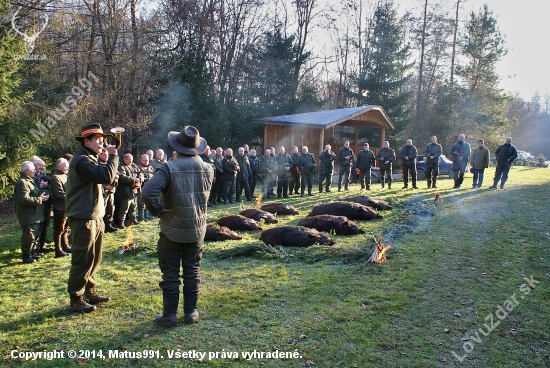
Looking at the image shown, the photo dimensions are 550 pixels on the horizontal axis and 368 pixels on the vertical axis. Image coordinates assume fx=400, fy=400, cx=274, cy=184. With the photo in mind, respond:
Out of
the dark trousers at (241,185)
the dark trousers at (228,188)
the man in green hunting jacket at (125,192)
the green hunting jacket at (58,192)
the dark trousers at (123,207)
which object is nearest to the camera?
the green hunting jacket at (58,192)

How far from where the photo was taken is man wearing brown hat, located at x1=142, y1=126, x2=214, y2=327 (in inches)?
170

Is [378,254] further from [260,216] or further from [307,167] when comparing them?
[307,167]

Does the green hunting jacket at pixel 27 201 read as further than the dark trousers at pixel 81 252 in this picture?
Yes

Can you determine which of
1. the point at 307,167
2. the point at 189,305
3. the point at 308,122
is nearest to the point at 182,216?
the point at 189,305

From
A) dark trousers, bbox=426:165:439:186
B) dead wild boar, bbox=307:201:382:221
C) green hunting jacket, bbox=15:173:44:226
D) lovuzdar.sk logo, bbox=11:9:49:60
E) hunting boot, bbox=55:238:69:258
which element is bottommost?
hunting boot, bbox=55:238:69:258

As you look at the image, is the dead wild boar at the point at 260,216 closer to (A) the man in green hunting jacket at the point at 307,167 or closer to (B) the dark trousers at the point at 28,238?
(B) the dark trousers at the point at 28,238

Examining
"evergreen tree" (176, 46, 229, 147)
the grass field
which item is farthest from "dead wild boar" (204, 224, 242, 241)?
"evergreen tree" (176, 46, 229, 147)

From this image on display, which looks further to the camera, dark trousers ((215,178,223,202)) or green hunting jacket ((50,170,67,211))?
dark trousers ((215,178,223,202))

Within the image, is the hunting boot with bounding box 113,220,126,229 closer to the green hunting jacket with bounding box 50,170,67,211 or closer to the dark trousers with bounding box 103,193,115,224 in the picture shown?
the dark trousers with bounding box 103,193,115,224

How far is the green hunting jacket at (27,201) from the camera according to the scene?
694 cm

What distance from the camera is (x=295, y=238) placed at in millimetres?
7648

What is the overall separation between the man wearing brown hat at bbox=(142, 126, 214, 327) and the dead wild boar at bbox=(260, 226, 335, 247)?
3252mm

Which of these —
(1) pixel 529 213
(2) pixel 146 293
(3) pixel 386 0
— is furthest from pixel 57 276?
(3) pixel 386 0

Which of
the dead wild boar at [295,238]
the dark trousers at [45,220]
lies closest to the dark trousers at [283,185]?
the dead wild boar at [295,238]
